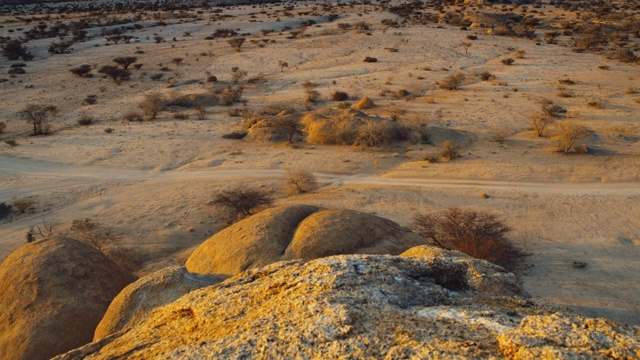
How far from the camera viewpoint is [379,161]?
20.6 metres

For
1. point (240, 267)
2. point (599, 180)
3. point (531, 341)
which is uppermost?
point (531, 341)

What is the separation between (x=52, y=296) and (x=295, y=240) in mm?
4835

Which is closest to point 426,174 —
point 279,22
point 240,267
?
point 240,267

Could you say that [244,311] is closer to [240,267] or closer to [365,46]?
[240,267]

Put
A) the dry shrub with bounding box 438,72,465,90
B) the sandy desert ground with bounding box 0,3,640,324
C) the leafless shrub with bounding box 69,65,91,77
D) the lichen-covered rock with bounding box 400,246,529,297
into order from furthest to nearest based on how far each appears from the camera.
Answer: the leafless shrub with bounding box 69,65,91,77 → the dry shrub with bounding box 438,72,465,90 → the sandy desert ground with bounding box 0,3,640,324 → the lichen-covered rock with bounding box 400,246,529,297

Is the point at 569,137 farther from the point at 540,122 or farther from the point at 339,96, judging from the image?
the point at 339,96

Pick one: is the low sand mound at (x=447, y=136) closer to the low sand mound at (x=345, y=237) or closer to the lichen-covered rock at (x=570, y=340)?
the low sand mound at (x=345, y=237)

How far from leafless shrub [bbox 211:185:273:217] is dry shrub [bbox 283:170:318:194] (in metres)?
1.48

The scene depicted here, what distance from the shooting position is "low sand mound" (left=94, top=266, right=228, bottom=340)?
249 inches

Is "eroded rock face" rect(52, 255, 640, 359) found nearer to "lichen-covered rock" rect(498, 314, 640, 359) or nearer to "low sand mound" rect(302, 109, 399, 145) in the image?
"lichen-covered rock" rect(498, 314, 640, 359)

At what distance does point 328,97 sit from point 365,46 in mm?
17066

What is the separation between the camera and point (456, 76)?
3369cm

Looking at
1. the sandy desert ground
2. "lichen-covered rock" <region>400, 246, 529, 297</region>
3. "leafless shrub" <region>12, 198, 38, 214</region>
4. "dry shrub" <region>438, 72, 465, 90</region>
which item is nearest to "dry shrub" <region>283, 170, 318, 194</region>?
the sandy desert ground

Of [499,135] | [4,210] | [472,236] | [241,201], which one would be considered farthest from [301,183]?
[499,135]
